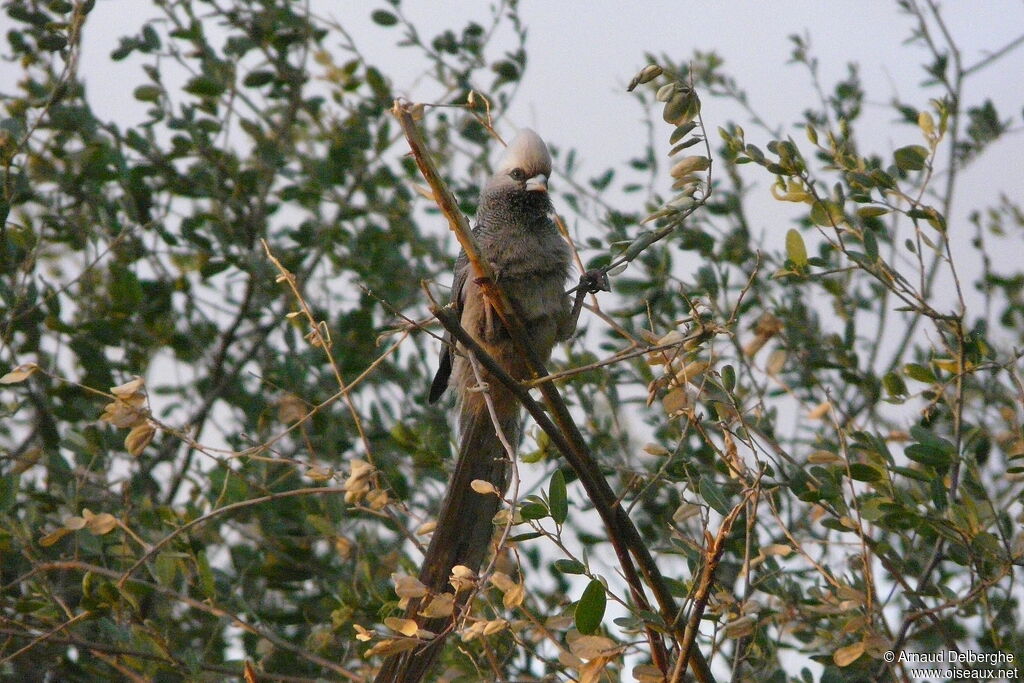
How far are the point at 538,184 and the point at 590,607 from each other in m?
1.96

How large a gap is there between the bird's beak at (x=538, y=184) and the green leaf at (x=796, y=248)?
105 cm

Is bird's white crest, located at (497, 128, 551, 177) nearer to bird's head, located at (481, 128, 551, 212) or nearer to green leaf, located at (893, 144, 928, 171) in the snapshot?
bird's head, located at (481, 128, 551, 212)

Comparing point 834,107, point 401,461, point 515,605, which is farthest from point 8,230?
point 834,107

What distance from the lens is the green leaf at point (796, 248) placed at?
3414 mm

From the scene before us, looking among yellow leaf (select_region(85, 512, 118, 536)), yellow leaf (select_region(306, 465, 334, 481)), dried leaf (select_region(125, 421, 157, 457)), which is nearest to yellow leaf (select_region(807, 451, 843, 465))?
yellow leaf (select_region(306, 465, 334, 481))

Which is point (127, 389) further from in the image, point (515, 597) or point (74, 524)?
point (515, 597)

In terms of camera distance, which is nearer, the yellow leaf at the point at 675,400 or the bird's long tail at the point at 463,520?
the yellow leaf at the point at 675,400

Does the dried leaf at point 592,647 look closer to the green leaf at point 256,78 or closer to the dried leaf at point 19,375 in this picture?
the dried leaf at point 19,375

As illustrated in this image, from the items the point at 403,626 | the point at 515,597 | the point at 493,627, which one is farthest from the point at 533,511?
the point at 403,626

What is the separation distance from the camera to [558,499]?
9.11 feet

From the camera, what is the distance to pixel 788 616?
3609mm

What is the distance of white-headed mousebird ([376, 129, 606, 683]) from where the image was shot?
3.77 meters

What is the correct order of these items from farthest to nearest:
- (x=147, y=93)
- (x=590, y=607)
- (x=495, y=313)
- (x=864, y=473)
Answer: (x=147, y=93) → (x=495, y=313) → (x=864, y=473) → (x=590, y=607)

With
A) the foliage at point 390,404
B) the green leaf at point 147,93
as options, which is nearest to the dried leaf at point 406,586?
the foliage at point 390,404
